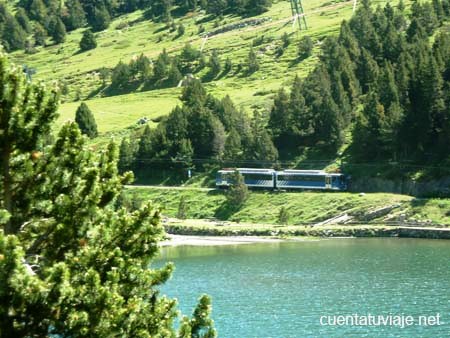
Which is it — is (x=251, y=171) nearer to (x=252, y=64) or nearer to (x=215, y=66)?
(x=252, y=64)

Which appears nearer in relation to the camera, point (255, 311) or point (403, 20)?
point (255, 311)

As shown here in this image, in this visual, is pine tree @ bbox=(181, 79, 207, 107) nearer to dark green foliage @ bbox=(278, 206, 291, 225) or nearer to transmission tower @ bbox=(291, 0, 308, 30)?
dark green foliage @ bbox=(278, 206, 291, 225)

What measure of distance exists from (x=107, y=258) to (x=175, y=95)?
12723 cm

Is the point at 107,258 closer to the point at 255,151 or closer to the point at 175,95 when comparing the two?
the point at 255,151

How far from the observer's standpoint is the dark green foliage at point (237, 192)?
313 ft

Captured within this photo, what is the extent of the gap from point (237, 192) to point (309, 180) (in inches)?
316

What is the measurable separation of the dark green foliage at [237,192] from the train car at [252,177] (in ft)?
8.08

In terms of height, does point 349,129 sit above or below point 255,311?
below

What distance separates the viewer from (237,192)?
9562cm

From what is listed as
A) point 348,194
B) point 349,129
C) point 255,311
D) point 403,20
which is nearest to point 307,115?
point 349,129

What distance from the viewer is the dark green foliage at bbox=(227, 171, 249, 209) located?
95375 millimetres

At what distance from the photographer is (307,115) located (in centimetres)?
10719

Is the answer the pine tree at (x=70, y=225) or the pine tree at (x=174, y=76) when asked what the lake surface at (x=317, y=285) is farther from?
the pine tree at (x=174, y=76)

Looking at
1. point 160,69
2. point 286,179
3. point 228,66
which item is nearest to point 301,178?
point 286,179
